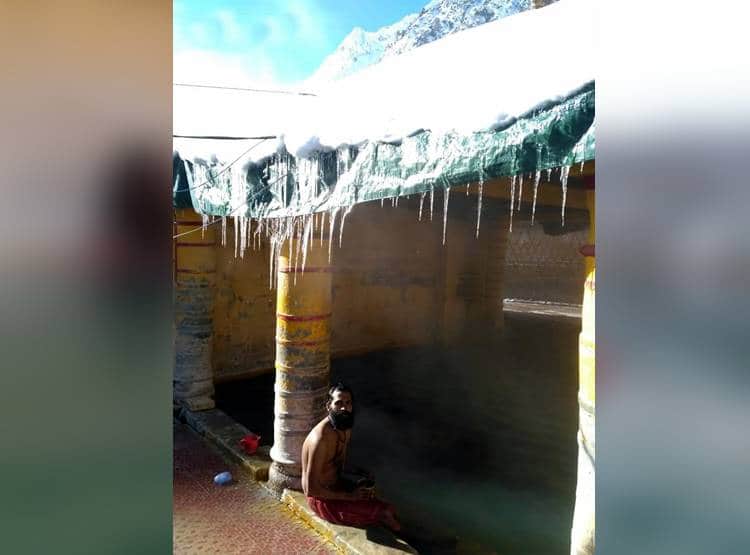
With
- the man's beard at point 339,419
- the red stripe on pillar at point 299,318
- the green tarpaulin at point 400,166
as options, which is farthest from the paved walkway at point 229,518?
the green tarpaulin at point 400,166

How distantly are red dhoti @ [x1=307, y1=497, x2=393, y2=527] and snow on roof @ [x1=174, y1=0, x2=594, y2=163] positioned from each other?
8.03 feet

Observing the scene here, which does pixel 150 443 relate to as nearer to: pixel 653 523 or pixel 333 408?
pixel 653 523

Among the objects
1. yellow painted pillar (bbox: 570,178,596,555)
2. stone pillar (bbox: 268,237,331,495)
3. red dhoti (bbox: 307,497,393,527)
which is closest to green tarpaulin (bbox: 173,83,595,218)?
yellow painted pillar (bbox: 570,178,596,555)

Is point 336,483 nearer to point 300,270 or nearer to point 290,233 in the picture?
point 300,270

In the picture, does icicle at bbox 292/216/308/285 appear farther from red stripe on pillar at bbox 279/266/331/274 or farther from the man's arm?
the man's arm

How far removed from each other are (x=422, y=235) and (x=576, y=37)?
7627 mm

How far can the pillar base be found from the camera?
4.52 m

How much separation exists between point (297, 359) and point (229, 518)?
51.6 inches

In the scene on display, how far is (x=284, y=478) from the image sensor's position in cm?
456

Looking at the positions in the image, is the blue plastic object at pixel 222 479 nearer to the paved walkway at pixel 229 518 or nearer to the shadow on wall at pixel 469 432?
the paved walkway at pixel 229 518

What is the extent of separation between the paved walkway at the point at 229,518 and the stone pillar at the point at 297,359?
29 centimetres

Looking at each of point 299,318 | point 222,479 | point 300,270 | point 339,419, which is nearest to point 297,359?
point 299,318

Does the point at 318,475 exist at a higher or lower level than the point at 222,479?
higher

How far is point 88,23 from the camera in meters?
0.69
